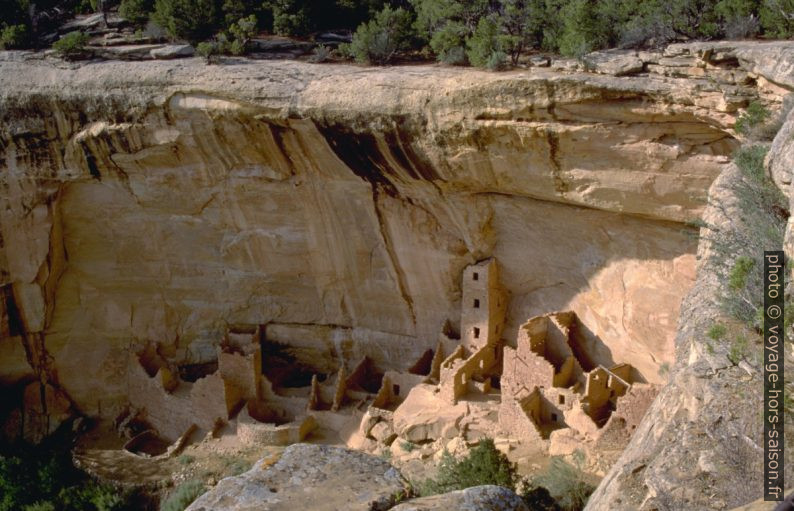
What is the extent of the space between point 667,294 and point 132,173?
9.07 m

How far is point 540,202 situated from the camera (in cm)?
1339

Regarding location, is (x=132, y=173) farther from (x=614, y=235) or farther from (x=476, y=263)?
(x=614, y=235)

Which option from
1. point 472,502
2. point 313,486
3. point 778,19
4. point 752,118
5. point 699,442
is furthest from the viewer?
point 778,19

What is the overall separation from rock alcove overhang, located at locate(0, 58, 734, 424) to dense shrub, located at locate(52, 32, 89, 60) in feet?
2.49

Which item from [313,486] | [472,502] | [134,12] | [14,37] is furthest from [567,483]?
[14,37]

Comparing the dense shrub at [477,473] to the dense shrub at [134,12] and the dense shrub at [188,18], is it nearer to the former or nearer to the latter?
the dense shrub at [188,18]

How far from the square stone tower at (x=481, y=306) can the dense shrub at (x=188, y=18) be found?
6.24 meters

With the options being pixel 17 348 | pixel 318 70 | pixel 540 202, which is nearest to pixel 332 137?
pixel 318 70

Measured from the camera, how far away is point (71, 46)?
1456cm

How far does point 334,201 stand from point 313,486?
9.19 meters

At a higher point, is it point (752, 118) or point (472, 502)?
point (752, 118)

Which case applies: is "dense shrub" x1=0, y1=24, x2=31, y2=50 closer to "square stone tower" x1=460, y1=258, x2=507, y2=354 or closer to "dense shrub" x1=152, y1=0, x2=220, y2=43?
"dense shrub" x1=152, y1=0, x2=220, y2=43

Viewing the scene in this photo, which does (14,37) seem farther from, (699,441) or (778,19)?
(699,441)

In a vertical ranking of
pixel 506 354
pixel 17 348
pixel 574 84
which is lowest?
pixel 17 348
